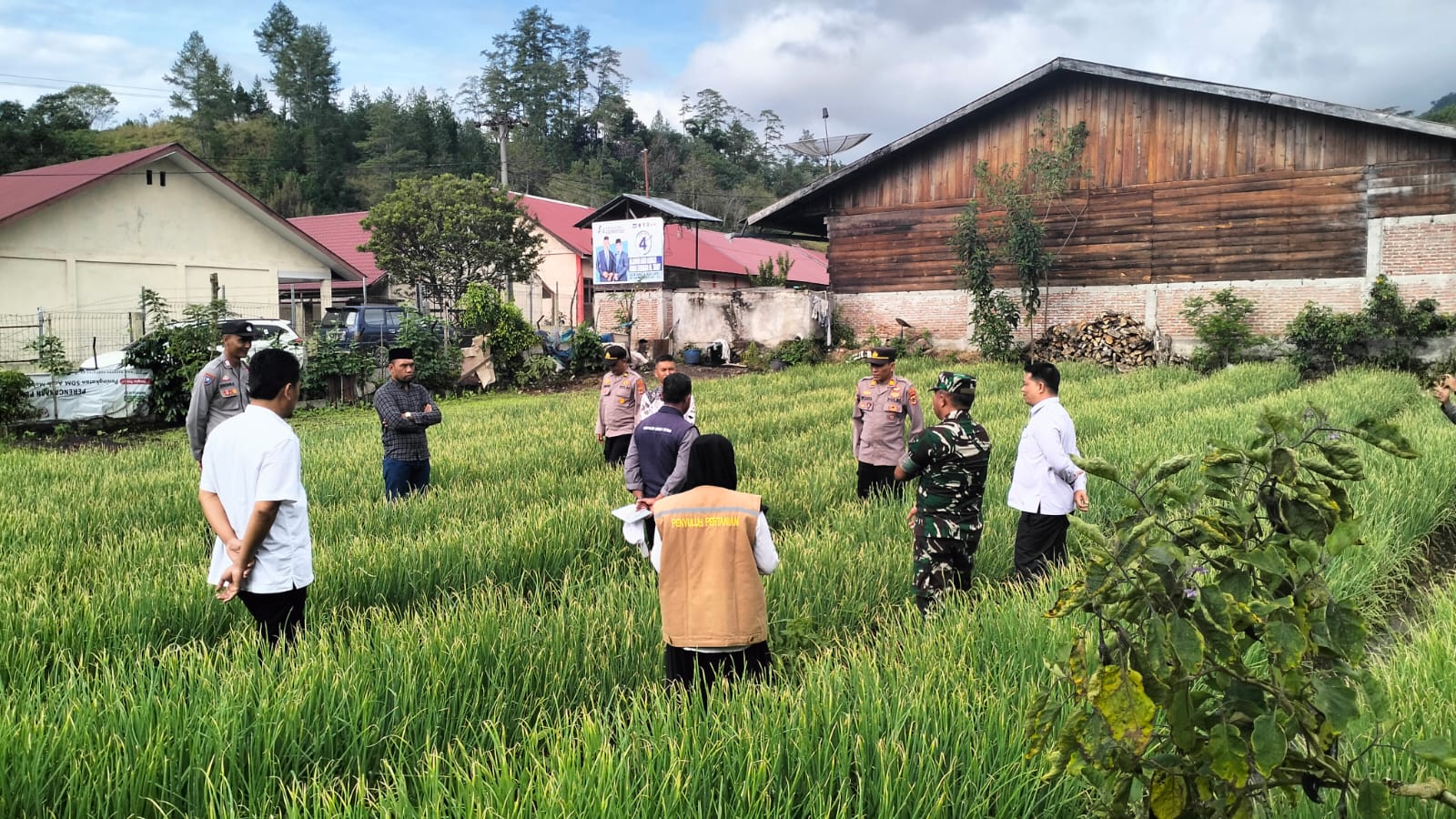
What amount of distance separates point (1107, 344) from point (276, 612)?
18.1m

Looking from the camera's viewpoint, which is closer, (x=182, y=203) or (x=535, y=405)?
(x=535, y=405)

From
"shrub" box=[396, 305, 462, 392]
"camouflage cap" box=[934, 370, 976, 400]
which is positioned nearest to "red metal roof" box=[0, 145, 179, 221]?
"shrub" box=[396, 305, 462, 392]

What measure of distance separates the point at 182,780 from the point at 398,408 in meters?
4.53

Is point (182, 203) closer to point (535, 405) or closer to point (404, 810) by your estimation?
point (535, 405)

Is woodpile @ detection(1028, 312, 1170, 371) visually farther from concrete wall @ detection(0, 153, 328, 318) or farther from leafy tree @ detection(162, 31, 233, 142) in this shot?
leafy tree @ detection(162, 31, 233, 142)

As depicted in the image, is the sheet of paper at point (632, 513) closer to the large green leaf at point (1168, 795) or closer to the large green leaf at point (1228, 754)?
the large green leaf at point (1168, 795)

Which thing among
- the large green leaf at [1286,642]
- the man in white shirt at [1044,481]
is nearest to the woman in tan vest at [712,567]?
the large green leaf at [1286,642]

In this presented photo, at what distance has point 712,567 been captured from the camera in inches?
130

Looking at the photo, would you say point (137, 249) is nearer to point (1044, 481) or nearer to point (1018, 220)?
point (1018, 220)

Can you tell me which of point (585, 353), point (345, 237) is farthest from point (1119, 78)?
point (345, 237)

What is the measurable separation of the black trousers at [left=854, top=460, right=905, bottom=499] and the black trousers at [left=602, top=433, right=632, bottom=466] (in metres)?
2.25

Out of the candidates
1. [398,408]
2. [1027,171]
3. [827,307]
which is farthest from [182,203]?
[1027,171]

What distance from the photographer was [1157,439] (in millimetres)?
8883

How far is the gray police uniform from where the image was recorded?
6.30 meters
